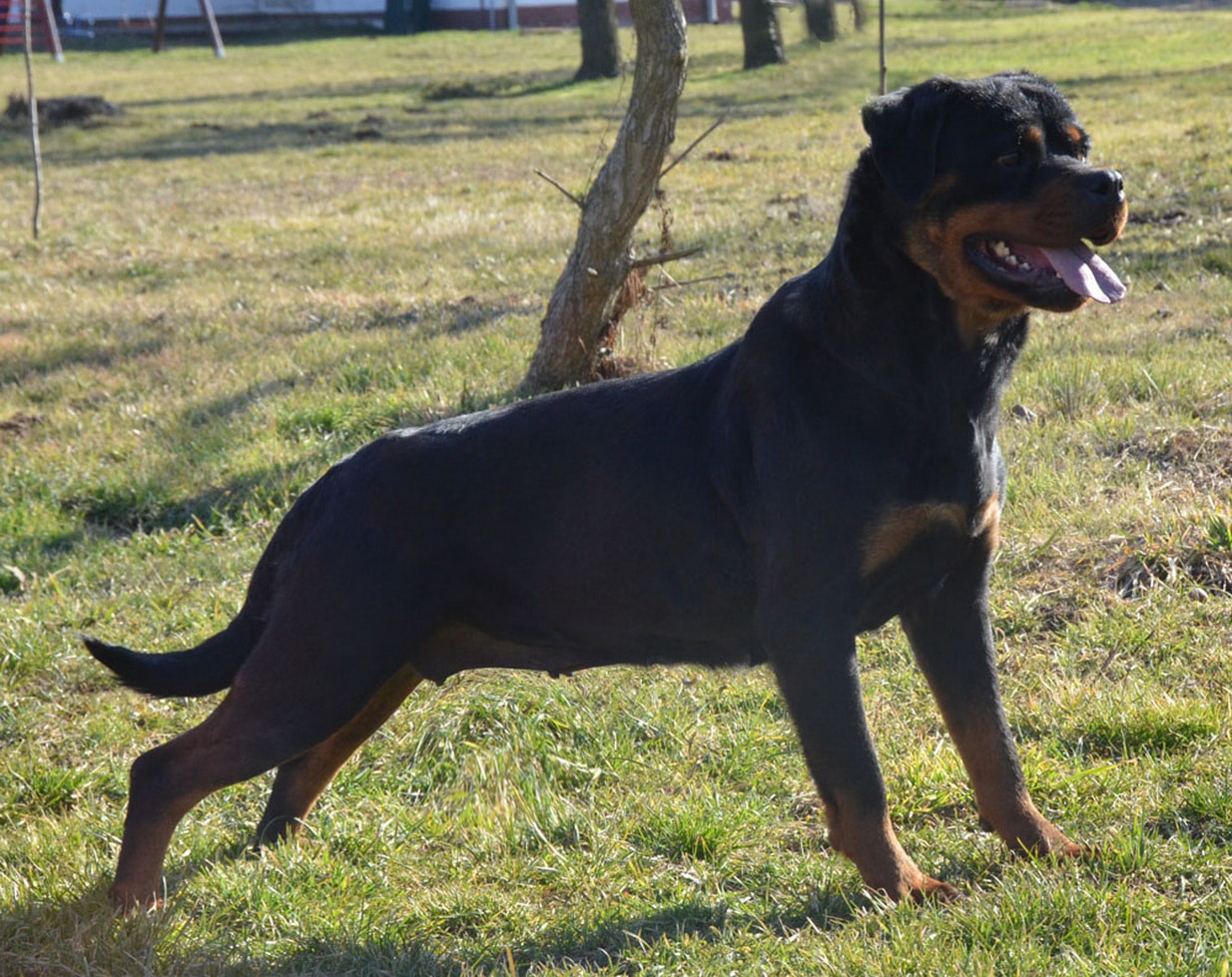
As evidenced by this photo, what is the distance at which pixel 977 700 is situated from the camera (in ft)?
11.9

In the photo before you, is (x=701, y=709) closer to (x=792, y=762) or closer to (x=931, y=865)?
(x=792, y=762)

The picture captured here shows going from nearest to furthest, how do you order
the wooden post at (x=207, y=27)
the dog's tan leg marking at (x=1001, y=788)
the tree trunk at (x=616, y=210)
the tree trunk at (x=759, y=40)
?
the dog's tan leg marking at (x=1001, y=788)
the tree trunk at (x=616, y=210)
the tree trunk at (x=759, y=40)
the wooden post at (x=207, y=27)

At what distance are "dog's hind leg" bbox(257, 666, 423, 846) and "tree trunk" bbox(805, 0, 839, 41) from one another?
5.79m

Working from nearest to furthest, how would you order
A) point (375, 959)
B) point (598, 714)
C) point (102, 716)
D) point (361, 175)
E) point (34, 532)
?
point (375, 959)
point (598, 714)
point (102, 716)
point (34, 532)
point (361, 175)

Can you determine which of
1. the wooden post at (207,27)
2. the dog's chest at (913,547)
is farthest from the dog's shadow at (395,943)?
the wooden post at (207,27)

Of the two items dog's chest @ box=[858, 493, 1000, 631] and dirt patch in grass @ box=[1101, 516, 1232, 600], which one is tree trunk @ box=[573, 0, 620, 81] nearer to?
dirt patch in grass @ box=[1101, 516, 1232, 600]

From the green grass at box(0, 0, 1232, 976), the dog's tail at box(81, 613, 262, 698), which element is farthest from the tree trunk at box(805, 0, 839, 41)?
the dog's tail at box(81, 613, 262, 698)

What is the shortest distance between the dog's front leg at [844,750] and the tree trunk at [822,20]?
19.9ft

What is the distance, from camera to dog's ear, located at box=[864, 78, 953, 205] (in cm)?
336

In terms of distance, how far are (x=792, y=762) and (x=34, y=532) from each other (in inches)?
156

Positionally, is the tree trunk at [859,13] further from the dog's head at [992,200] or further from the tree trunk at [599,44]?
the tree trunk at [599,44]

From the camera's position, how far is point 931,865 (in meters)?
3.61

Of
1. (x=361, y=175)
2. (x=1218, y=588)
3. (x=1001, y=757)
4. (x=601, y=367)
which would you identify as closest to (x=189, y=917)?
(x=1001, y=757)

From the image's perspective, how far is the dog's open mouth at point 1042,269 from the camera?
3.30m
